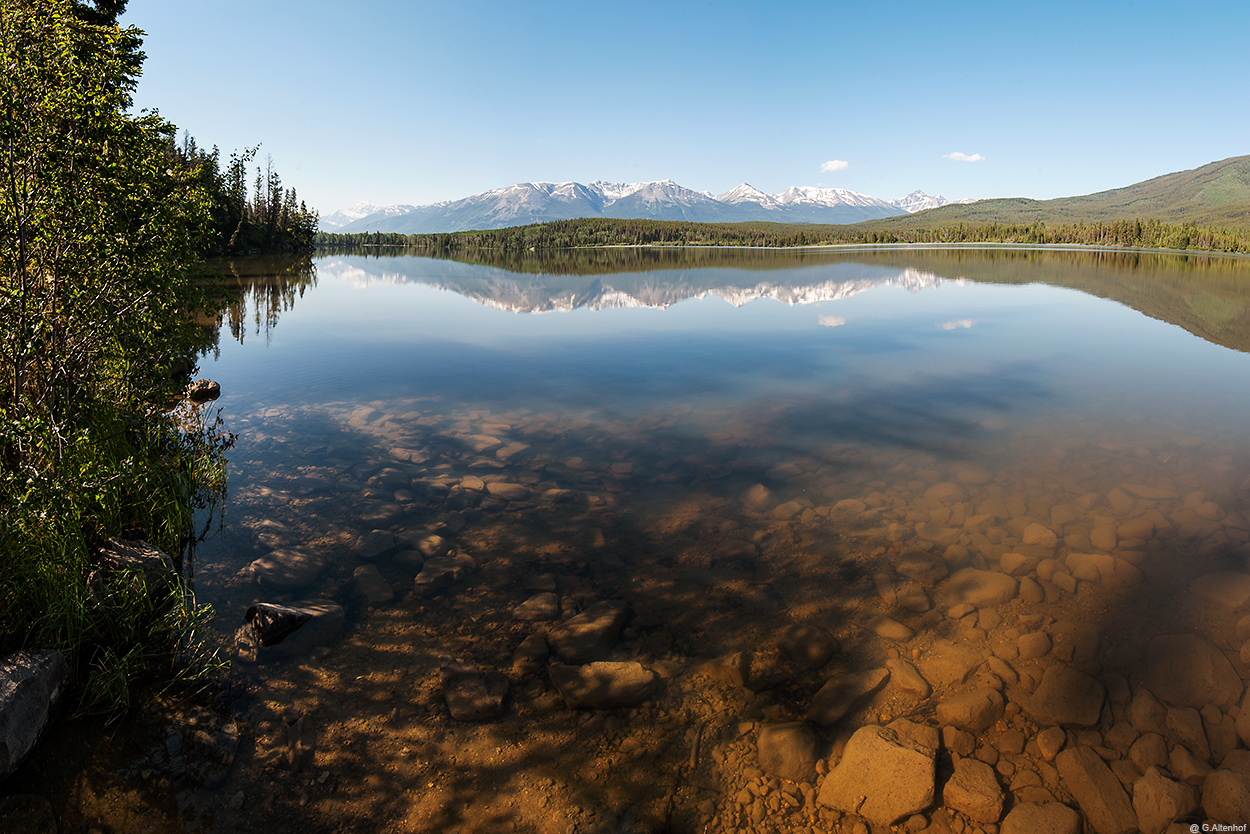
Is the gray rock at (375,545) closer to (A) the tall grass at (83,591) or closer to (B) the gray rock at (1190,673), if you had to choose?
(A) the tall grass at (83,591)

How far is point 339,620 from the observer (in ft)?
24.0

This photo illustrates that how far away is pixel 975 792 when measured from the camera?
5031 mm

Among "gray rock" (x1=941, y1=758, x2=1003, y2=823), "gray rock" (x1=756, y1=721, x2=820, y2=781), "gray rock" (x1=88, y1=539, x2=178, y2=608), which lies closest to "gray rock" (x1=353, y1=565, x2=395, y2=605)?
"gray rock" (x1=88, y1=539, x2=178, y2=608)

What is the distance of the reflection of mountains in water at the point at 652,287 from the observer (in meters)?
42.8

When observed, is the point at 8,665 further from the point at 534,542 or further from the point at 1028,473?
the point at 1028,473

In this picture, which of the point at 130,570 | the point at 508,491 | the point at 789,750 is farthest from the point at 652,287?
the point at 789,750

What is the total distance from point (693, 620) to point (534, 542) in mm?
2939

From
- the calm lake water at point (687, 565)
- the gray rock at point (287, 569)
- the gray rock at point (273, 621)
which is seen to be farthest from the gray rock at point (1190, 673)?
the gray rock at point (287, 569)

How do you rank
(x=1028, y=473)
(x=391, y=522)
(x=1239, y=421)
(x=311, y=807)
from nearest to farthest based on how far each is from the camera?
(x=311, y=807) < (x=391, y=522) < (x=1028, y=473) < (x=1239, y=421)

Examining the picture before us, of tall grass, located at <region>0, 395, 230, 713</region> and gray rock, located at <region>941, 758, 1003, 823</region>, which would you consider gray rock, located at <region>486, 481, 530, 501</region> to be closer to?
tall grass, located at <region>0, 395, 230, 713</region>

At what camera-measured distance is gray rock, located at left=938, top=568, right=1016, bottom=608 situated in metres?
7.67

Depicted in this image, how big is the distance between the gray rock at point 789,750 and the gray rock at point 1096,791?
210 cm

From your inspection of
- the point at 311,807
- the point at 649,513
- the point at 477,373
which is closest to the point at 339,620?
the point at 311,807

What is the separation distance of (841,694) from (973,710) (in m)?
1.20
